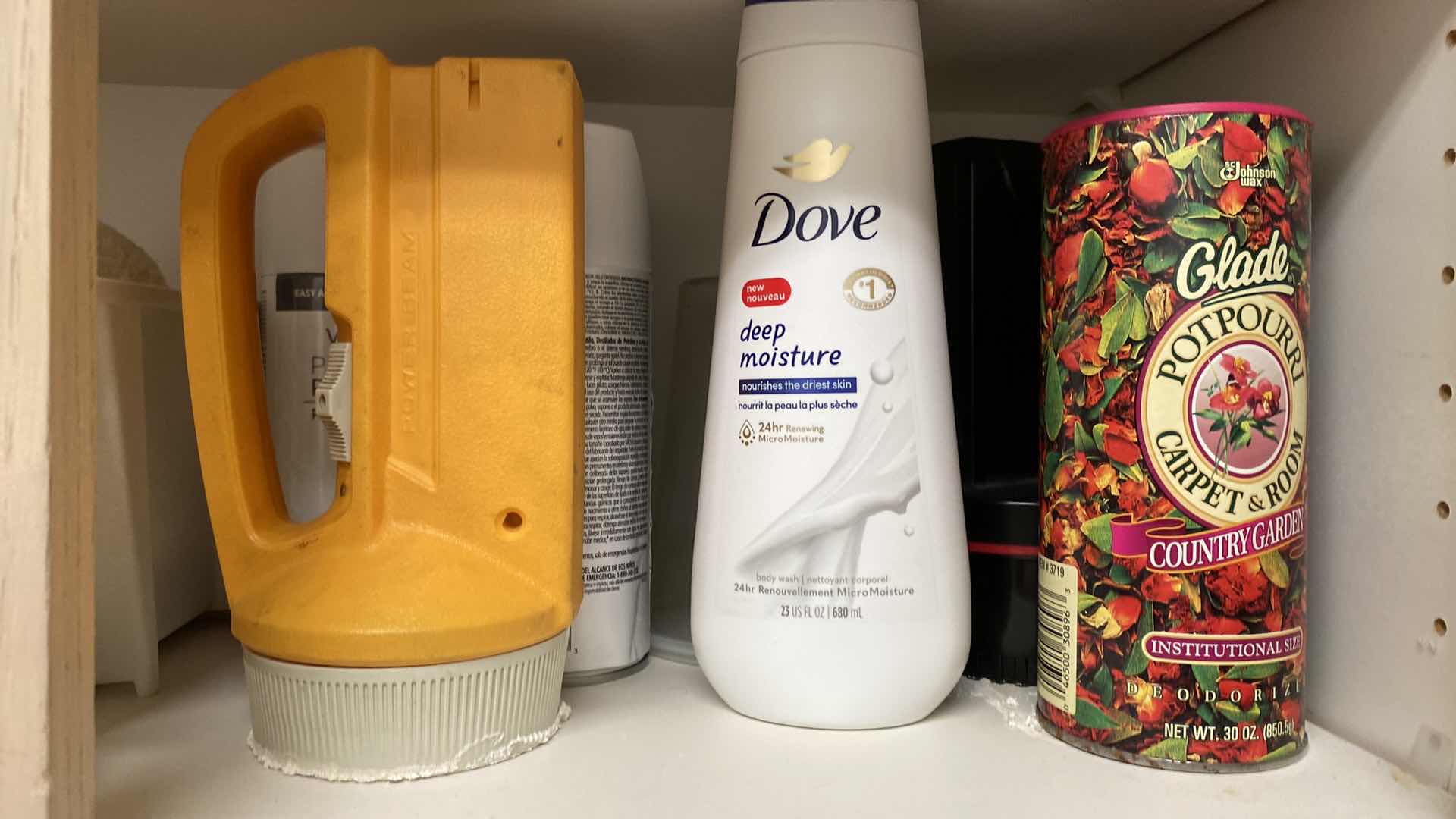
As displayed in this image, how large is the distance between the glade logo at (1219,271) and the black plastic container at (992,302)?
13 cm

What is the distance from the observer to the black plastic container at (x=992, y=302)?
1.73 ft

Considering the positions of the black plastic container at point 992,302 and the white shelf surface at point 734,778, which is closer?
the white shelf surface at point 734,778

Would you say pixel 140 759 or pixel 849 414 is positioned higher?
pixel 849 414

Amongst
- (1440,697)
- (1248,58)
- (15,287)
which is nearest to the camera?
(15,287)

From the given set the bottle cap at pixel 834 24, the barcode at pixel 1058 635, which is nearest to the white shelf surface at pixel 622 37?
the bottle cap at pixel 834 24

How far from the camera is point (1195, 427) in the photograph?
40 centimetres

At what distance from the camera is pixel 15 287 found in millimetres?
285

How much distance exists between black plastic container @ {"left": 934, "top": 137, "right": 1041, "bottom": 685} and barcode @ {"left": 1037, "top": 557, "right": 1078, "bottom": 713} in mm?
75

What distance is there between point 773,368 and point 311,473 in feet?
0.82

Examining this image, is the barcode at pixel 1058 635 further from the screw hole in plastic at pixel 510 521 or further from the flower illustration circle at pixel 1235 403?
the screw hole in plastic at pixel 510 521

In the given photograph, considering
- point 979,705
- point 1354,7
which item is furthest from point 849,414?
point 1354,7

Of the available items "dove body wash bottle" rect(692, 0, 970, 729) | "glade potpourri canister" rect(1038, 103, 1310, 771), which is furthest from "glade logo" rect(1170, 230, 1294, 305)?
"dove body wash bottle" rect(692, 0, 970, 729)

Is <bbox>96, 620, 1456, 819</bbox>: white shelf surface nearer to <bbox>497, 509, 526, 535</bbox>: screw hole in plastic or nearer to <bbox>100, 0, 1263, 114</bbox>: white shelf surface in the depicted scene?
<bbox>497, 509, 526, 535</bbox>: screw hole in plastic

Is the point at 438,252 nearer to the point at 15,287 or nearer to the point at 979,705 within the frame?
the point at 15,287
